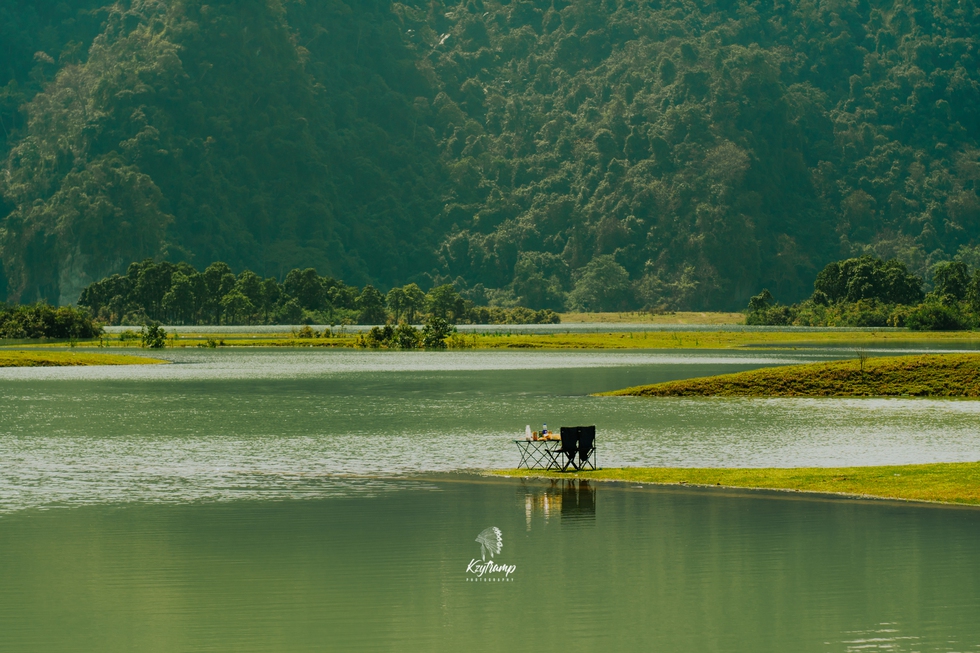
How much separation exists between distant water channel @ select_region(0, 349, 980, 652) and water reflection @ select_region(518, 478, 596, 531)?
0.13 m

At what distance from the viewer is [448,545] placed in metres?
24.5

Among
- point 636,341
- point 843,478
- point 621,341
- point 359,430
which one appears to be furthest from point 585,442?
point 621,341

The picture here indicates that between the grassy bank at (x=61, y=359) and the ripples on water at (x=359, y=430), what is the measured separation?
2006 cm

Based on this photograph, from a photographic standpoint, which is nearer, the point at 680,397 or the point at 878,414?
the point at 878,414

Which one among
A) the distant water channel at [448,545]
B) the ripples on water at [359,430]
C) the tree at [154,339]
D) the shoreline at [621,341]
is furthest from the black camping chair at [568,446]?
the tree at [154,339]

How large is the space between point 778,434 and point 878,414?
10.8m

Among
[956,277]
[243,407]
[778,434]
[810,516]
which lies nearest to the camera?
[810,516]

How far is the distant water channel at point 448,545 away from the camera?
1862 centimetres

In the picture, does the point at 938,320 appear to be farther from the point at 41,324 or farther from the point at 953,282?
the point at 41,324

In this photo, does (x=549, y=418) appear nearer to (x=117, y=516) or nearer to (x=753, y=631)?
(x=117, y=516)

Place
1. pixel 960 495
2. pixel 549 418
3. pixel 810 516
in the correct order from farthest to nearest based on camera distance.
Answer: pixel 549 418, pixel 960 495, pixel 810 516

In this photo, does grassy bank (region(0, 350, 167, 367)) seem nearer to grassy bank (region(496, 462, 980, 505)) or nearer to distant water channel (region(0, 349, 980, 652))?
distant water channel (region(0, 349, 980, 652))

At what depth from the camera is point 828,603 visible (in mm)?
20047

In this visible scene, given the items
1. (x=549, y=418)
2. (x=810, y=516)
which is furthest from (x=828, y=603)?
(x=549, y=418)
